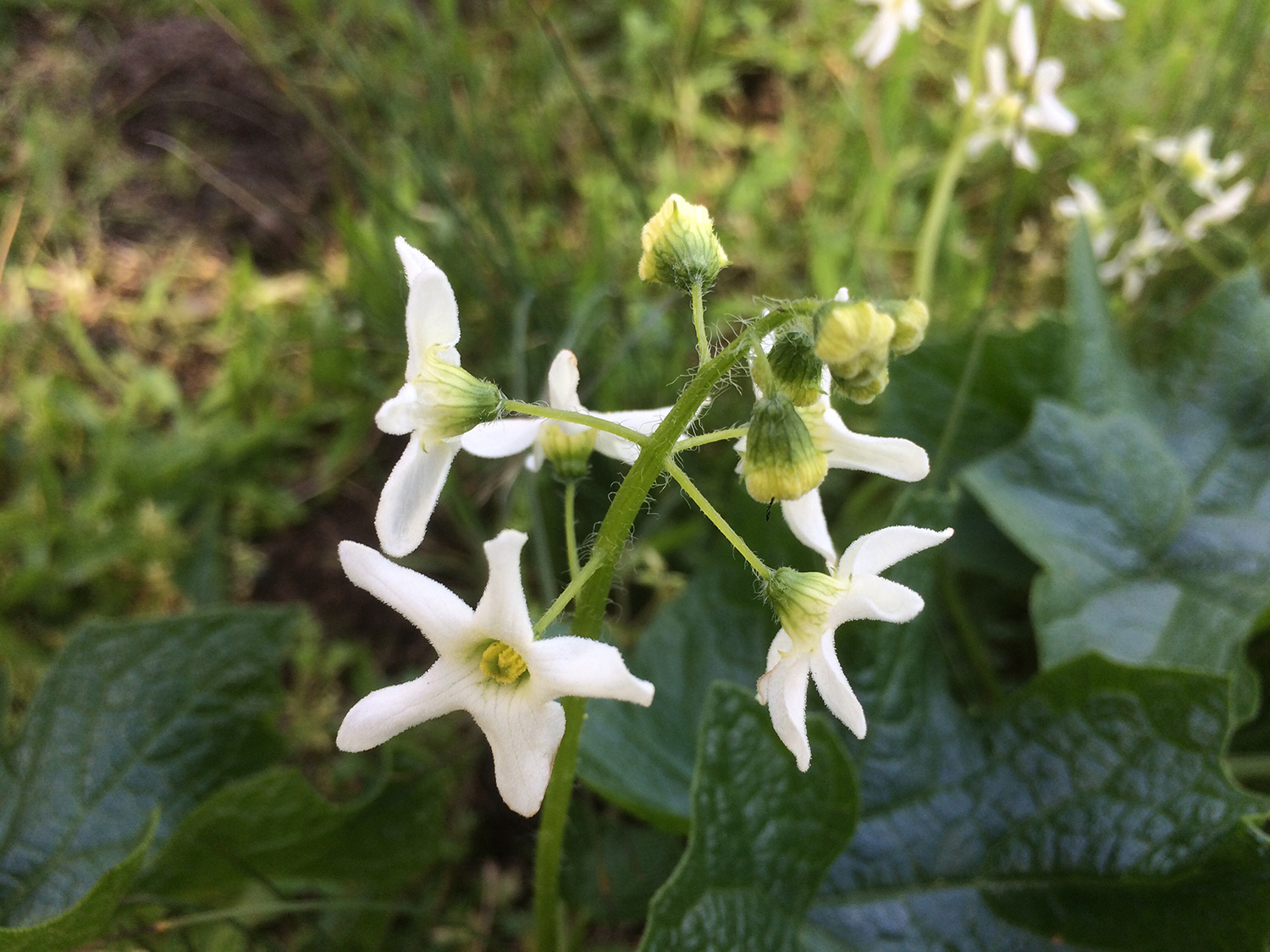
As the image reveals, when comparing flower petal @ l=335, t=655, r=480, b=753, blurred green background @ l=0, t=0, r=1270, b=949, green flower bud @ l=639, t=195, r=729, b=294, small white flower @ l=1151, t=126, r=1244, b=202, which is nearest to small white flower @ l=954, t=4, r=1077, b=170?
blurred green background @ l=0, t=0, r=1270, b=949

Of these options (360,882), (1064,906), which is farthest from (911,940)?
(360,882)

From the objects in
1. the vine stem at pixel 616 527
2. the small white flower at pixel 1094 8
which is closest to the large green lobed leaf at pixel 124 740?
the vine stem at pixel 616 527

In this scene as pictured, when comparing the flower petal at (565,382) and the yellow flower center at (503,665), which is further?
the flower petal at (565,382)

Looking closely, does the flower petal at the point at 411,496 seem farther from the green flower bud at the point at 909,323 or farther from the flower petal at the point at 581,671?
the green flower bud at the point at 909,323

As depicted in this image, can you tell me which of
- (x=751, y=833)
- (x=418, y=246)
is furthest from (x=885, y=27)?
(x=751, y=833)

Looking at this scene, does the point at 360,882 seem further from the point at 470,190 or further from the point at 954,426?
the point at 470,190
